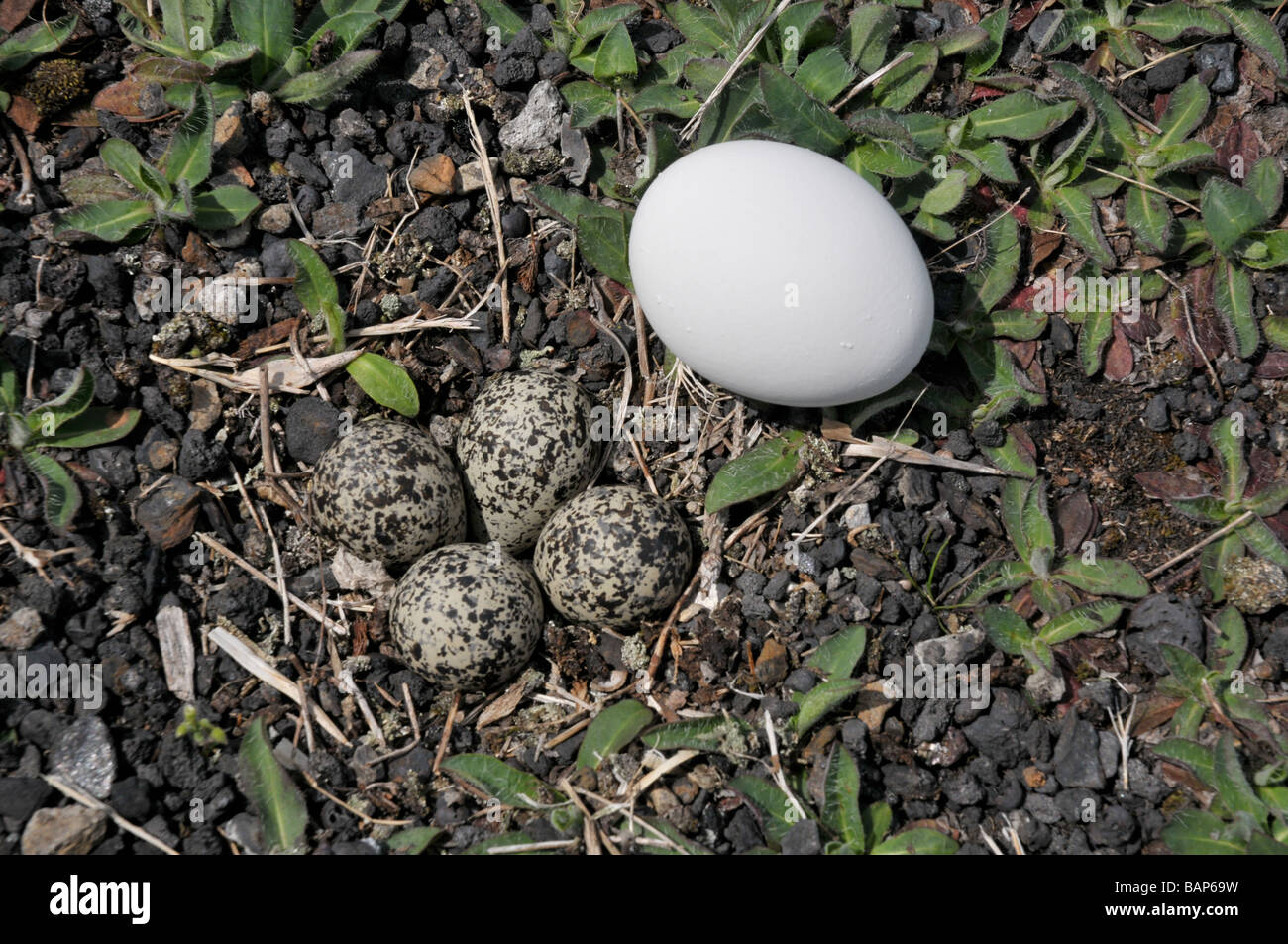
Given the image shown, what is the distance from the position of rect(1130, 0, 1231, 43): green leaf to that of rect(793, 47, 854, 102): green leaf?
874mm

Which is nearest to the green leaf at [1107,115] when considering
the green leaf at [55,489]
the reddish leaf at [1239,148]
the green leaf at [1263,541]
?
the reddish leaf at [1239,148]

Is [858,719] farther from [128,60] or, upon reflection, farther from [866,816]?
[128,60]

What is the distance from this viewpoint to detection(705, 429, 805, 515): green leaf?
242 cm

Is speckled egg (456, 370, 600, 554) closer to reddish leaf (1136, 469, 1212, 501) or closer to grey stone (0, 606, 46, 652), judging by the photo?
grey stone (0, 606, 46, 652)

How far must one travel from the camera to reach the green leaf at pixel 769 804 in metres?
2.16

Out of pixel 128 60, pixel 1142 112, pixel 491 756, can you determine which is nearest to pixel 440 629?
pixel 491 756

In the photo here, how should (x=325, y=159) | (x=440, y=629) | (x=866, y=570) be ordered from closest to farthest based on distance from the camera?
(x=440, y=629), (x=866, y=570), (x=325, y=159)

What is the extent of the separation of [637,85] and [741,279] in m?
0.98

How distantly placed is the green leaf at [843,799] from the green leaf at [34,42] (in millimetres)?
2818

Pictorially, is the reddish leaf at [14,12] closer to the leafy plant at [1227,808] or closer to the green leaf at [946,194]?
the green leaf at [946,194]

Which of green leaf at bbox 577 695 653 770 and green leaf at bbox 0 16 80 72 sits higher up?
green leaf at bbox 0 16 80 72

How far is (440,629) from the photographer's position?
89.6 inches

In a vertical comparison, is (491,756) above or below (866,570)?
below

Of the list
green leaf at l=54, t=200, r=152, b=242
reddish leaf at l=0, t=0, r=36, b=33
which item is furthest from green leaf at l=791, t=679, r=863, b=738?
reddish leaf at l=0, t=0, r=36, b=33
